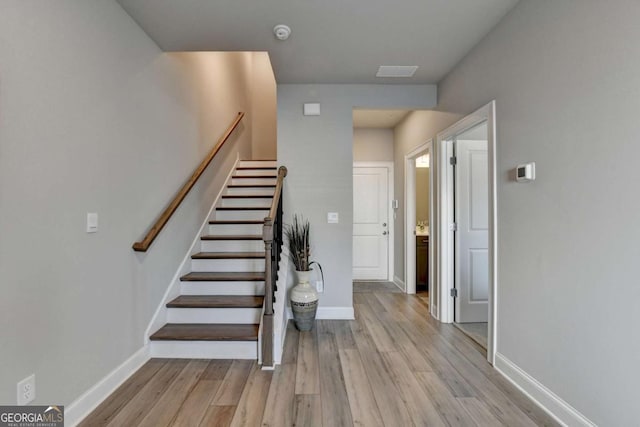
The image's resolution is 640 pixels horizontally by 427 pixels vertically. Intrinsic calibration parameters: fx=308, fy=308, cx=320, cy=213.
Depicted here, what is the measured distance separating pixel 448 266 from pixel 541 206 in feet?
4.82

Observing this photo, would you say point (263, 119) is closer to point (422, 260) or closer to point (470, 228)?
point (422, 260)

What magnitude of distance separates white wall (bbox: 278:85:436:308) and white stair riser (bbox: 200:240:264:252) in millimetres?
493

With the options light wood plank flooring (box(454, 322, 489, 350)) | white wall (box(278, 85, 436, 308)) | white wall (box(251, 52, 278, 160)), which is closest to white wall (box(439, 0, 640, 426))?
light wood plank flooring (box(454, 322, 489, 350))

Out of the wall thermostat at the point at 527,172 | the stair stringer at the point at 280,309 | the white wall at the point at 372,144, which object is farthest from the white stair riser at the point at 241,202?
the wall thermostat at the point at 527,172

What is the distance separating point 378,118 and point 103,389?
13.9 ft

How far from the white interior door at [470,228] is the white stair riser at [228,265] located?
206cm

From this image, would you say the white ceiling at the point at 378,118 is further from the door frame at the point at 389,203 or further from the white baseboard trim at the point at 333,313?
the white baseboard trim at the point at 333,313

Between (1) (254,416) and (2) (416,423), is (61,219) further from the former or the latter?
(2) (416,423)

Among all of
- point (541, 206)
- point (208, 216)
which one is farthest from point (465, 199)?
point (208, 216)

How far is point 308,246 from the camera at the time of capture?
10.4ft

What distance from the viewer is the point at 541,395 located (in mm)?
1835

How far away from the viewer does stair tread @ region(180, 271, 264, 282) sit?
2852 mm

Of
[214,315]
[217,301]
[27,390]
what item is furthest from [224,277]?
[27,390]

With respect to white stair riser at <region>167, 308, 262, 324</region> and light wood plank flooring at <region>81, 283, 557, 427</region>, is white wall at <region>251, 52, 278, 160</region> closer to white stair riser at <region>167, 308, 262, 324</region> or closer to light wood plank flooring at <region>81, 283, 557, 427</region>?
white stair riser at <region>167, 308, 262, 324</region>
